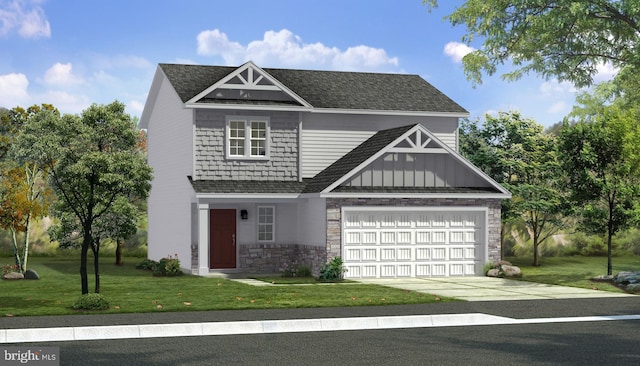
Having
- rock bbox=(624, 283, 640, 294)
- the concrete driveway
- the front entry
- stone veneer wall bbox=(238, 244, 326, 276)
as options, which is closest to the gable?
the front entry

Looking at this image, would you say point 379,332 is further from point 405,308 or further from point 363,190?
point 363,190

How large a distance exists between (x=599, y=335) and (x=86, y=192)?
11.6m

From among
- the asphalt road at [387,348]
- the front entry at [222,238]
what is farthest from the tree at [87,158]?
the front entry at [222,238]

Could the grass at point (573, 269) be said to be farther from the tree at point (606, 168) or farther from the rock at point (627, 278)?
the tree at point (606, 168)

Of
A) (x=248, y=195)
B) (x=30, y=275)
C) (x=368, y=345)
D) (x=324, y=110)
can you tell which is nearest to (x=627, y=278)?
(x=324, y=110)

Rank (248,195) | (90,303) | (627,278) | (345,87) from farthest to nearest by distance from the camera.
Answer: (345,87)
(248,195)
(627,278)
(90,303)

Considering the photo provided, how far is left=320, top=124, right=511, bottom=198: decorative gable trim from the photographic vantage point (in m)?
27.7

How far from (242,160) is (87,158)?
36.4 feet

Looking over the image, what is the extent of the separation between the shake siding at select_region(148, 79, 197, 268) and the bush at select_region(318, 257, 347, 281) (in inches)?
Result: 211

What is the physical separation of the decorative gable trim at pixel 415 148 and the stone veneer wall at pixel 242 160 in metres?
3.62

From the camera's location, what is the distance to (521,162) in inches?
1350

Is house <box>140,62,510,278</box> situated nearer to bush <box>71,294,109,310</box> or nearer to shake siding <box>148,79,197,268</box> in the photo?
shake siding <box>148,79,197,268</box>

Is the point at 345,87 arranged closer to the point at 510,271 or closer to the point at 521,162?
the point at 521,162

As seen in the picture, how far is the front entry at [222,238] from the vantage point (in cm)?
3039
